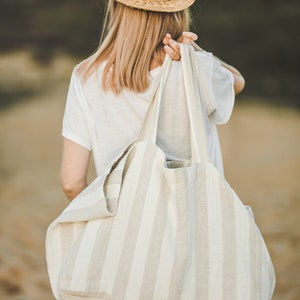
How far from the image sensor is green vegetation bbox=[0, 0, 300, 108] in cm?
607

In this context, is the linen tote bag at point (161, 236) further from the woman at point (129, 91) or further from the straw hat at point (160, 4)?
the straw hat at point (160, 4)

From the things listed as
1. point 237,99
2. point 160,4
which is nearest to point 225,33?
point 237,99

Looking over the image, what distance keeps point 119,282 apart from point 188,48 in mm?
472

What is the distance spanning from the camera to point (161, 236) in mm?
1544

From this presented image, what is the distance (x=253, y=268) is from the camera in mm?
1569

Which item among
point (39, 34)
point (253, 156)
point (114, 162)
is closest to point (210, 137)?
point (114, 162)

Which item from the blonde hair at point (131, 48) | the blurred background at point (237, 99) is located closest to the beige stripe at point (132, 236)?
the blonde hair at point (131, 48)

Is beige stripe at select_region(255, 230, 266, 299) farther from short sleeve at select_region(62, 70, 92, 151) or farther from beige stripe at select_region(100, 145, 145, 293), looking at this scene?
short sleeve at select_region(62, 70, 92, 151)

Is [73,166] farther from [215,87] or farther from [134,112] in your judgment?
[215,87]

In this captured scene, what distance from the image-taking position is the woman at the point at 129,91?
169cm

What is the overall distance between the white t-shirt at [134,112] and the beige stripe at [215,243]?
156mm

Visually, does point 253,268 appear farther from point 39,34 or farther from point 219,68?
point 39,34

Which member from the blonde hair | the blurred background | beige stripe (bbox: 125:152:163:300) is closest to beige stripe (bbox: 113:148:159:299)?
beige stripe (bbox: 125:152:163:300)

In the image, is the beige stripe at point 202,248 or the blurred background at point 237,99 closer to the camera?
the beige stripe at point 202,248
